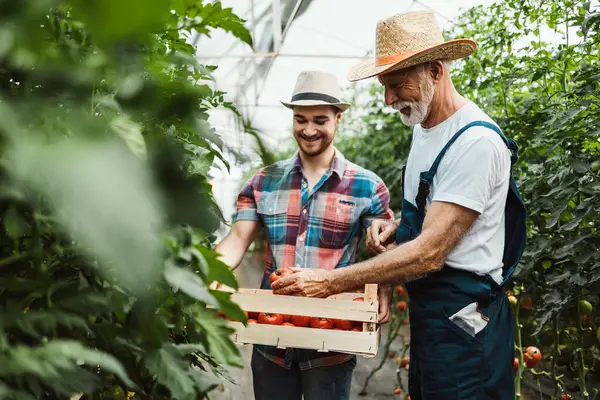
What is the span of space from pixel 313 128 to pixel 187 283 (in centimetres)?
200

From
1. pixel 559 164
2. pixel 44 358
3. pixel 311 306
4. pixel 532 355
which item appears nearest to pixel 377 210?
pixel 311 306

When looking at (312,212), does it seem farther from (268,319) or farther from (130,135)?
(130,135)

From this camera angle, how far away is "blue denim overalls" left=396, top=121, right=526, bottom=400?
6.41 ft

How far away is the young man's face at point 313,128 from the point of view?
2596 millimetres

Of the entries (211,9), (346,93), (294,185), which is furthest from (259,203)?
(346,93)

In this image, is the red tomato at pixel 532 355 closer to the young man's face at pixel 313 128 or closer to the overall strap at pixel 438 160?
the overall strap at pixel 438 160

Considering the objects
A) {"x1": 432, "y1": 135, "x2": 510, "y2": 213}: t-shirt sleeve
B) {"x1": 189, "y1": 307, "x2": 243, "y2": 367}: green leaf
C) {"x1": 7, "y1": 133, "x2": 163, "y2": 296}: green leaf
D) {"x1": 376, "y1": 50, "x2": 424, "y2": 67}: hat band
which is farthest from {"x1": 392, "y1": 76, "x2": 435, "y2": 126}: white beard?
{"x1": 7, "y1": 133, "x2": 163, "y2": 296}: green leaf

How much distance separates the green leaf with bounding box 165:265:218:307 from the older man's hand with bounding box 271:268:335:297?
1362 millimetres

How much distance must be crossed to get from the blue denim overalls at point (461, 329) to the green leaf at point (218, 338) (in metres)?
1.32

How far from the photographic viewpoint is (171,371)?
2.40ft

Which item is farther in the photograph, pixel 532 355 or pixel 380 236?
pixel 532 355

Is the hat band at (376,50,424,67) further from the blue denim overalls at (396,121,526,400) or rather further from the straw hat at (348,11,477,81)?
the blue denim overalls at (396,121,526,400)

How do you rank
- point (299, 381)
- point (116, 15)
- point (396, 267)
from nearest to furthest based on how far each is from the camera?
point (116, 15), point (396, 267), point (299, 381)

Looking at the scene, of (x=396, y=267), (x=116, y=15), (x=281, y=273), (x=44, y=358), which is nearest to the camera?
(x=116, y=15)
